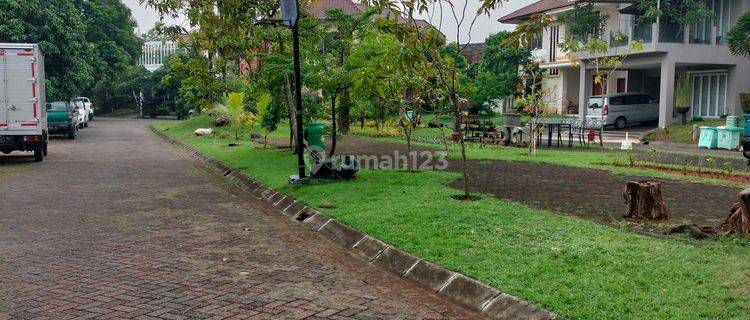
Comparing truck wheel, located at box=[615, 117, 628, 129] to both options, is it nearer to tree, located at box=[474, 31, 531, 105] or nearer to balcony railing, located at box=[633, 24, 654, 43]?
balcony railing, located at box=[633, 24, 654, 43]

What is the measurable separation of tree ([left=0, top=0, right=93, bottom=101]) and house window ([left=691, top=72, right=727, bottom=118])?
99.1ft

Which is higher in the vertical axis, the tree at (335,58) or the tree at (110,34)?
the tree at (110,34)

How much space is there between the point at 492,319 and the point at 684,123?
1037 inches

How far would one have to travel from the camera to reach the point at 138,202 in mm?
11648

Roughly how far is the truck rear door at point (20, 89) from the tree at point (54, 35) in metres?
15.7

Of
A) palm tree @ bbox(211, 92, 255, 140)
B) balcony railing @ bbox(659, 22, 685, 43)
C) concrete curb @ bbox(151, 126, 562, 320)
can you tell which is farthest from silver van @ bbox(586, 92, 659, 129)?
concrete curb @ bbox(151, 126, 562, 320)

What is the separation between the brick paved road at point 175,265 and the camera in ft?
18.2

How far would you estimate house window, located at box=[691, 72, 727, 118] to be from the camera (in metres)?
29.9

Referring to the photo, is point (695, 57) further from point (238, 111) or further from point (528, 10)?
point (238, 111)

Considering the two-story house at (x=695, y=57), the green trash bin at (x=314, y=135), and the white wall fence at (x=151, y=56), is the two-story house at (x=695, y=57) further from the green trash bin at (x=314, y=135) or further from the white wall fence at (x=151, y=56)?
the white wall fence at (x=151, y=56)

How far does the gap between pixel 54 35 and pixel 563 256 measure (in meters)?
33.3

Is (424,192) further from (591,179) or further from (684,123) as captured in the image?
(684,123)

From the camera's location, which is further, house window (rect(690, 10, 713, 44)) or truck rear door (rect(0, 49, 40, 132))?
house window (rect(690, 10, 713, 44))

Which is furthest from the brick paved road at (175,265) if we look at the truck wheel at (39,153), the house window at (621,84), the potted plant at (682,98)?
the house window at (621,84)
